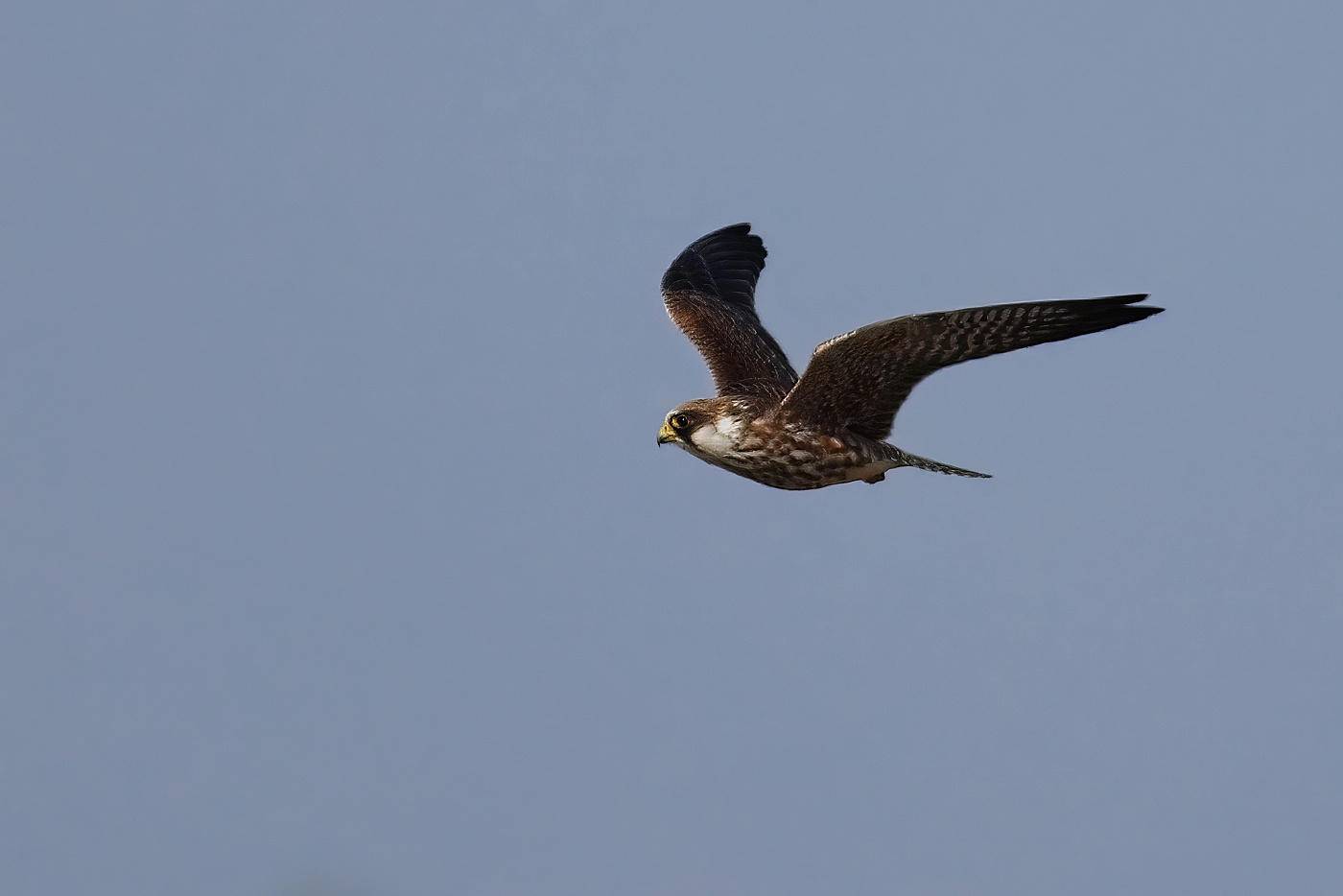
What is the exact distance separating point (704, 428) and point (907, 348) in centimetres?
231

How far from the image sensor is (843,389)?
1330cm

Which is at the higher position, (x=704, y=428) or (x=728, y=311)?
(x=728, y=311)

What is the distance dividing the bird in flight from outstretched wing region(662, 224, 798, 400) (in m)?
0.03

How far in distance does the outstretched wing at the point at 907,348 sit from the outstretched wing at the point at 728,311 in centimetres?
152

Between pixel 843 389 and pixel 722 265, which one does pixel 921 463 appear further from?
pixel 722 265

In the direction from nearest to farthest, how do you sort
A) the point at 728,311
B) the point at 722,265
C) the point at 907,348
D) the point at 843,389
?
the point at 907,348 < the point at 843,389 < the point at 728,311 < the point at 722,265

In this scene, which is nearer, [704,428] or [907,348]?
[907,348]

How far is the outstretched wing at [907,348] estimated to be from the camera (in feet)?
38.2

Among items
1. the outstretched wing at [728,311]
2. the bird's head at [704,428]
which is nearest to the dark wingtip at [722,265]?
the outstretched wing at [728,311]

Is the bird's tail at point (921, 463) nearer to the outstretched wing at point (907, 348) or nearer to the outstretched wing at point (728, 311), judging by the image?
the outstretched wing at point (907, 348)

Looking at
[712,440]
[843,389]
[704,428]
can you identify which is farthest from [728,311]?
[843,389]

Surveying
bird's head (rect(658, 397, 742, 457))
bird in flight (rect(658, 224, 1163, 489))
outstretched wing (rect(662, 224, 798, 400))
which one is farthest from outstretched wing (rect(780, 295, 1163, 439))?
outstretched wing (rect(662, 224, 798, 400))

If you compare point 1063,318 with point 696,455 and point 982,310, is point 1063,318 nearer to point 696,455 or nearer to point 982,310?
point 982,310

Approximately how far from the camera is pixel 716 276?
1911cm
